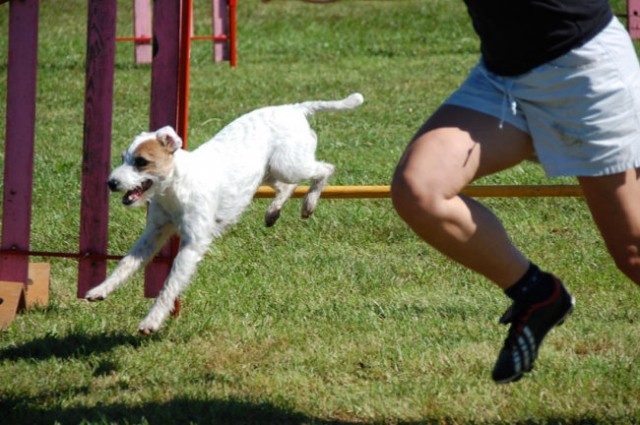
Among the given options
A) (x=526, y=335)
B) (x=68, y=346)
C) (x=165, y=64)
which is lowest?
(x=68, y=346)

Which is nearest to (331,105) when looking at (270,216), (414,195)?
(270,216)

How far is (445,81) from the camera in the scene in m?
13.6

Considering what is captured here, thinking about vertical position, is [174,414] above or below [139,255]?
below

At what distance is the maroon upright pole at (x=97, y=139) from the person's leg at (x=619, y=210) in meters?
2.55

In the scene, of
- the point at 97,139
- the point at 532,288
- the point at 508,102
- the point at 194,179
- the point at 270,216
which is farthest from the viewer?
the point at 270,216

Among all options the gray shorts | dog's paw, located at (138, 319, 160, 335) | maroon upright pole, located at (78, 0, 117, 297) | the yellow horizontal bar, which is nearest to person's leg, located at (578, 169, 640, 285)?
the gray shorts

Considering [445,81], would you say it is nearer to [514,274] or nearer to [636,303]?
[636,303]

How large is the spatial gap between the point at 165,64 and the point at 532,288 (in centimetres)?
227

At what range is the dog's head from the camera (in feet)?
15.5

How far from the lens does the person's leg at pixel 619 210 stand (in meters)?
3.38

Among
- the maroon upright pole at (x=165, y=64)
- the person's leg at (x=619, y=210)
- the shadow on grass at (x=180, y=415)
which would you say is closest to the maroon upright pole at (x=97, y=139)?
the maroon upright pole at (x=165, y=64)

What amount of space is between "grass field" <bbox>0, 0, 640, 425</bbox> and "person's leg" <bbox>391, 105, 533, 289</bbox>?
77 cm

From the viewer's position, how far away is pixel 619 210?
3389 mm

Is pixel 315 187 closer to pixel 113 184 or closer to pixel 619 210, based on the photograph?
pixel 113 184
